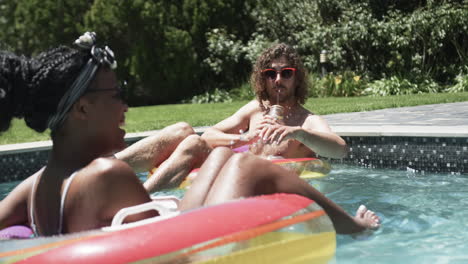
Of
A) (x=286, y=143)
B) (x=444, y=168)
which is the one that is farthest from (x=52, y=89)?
(x=444, y=168)

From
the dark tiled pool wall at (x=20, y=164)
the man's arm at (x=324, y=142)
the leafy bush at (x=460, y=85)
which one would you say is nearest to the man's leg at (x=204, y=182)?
the man's arm at (x=324, y=142)

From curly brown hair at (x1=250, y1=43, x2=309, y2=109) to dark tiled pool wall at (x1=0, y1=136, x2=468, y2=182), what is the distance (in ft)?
5.30

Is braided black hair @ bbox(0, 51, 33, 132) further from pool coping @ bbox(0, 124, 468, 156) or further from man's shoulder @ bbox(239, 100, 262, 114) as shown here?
pool coping @ bbox(0, 124, 468, 156)

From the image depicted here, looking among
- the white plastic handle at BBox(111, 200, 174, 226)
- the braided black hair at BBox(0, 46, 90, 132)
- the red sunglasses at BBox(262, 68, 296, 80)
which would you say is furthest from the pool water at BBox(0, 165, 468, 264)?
the braided black hair at BBox(0, 46, 90, 132)

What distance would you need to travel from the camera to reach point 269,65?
4.71 m

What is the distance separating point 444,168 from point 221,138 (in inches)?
90.3

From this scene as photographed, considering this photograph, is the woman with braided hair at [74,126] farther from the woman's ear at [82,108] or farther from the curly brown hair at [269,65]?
the curly brown hair at [269,65]

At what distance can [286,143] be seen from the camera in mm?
4707

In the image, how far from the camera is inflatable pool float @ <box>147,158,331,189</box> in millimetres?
4285

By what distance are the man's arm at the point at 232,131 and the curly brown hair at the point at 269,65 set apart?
0.54 feet

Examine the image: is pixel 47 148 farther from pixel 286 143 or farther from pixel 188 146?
pixel 286 143

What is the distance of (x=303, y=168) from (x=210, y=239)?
2336 millimetres

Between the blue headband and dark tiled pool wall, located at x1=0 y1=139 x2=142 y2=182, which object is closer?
the blue headband

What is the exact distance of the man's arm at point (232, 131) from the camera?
4845mm
